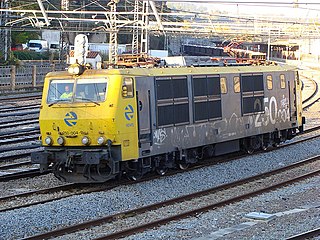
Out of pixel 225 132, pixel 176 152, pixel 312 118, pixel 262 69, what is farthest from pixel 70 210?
pixel 312 118

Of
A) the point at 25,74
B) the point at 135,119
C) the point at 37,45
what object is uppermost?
the point at 37,45

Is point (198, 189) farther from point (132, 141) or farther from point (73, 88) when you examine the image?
point (73, 88)

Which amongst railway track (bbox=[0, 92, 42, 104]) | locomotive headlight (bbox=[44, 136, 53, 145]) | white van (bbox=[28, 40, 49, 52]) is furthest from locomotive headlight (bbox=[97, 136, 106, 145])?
white van (bbox=[28, 40, 49, 52])

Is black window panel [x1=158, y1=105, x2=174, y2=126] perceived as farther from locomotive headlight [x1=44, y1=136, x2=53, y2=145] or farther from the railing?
the railing

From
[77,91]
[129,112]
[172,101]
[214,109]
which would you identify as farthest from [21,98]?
[129,112]

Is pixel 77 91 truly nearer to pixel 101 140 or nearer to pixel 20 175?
pixel 101 140

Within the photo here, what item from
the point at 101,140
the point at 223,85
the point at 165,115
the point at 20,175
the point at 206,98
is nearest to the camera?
the point at 101,140

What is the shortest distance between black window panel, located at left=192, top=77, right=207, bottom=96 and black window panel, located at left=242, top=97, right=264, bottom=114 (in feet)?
8.32

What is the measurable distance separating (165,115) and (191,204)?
3.48 metres

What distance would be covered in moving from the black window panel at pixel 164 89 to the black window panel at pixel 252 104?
14.2 feet

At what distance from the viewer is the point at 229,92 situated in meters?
20.1

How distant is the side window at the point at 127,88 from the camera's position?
15.5 m

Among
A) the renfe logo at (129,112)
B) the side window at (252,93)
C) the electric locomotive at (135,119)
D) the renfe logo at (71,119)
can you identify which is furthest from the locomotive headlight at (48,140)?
the side window at (252,93)

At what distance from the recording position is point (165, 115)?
55.9 feet
